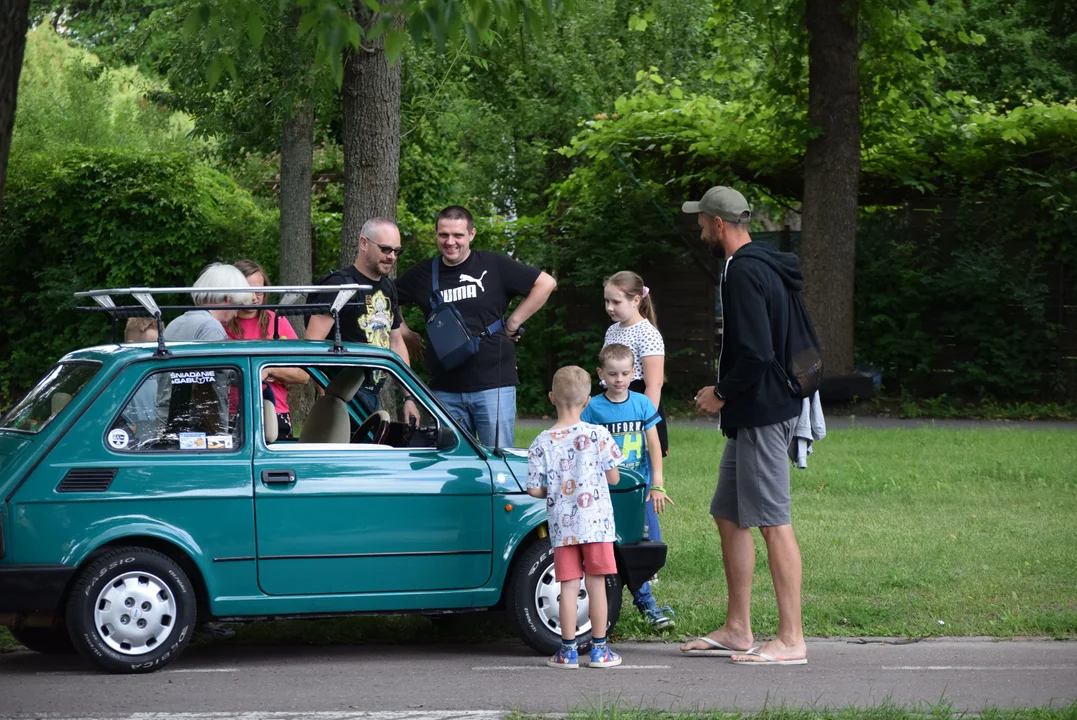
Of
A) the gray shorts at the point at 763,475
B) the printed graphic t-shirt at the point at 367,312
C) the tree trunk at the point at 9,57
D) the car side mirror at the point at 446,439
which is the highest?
the tree trunk at the point at 9,57

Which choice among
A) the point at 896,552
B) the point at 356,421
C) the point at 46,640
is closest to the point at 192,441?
the point at 356,421

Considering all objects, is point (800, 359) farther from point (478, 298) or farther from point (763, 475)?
point (478, 298)

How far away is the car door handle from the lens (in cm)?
650

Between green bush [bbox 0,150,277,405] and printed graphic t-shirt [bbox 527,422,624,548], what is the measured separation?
13278 millimetres

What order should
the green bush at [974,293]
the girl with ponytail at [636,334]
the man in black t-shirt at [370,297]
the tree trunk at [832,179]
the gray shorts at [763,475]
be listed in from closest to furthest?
the gray shorts at [763,475]
the girl with ponytail at [636,334]
the man in black t-shirt at [370,297]
the tree trunk at [832,179]
the green bush at [974,293]

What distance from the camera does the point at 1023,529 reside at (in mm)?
10031

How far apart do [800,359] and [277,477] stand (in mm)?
2509

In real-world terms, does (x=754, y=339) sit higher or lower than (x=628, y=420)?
higher

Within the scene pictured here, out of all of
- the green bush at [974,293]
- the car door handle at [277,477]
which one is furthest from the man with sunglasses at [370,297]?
the green bush at [974,293]

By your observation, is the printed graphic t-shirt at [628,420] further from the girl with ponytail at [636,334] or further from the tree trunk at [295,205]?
the tree trunk at [295,205]

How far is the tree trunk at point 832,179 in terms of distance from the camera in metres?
16.9

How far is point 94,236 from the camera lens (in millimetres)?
19156

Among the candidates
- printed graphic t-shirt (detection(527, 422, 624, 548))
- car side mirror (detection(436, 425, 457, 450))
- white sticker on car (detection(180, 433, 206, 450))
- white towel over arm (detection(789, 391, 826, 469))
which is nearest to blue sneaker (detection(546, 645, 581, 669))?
printed graphic t-shirt (detection(527, 422, 624, 548))

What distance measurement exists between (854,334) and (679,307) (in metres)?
2.34
